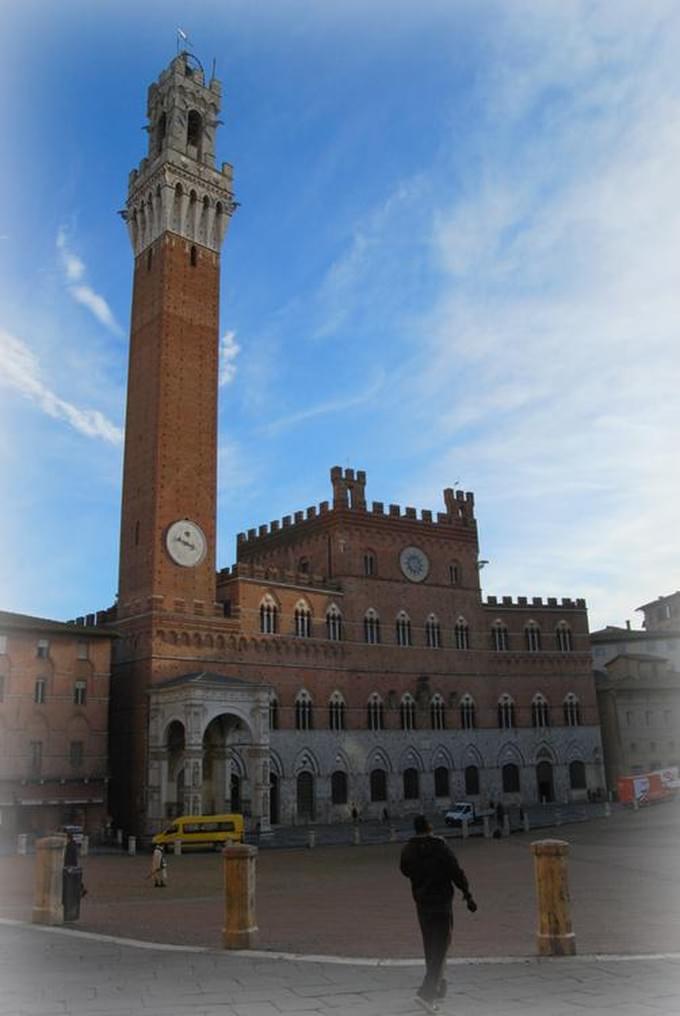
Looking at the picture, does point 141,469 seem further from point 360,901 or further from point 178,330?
point 360,901

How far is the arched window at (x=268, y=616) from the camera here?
4312 centimetres

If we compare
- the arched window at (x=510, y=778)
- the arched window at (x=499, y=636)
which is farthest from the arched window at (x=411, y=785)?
the arched window at (x=499, y=636)

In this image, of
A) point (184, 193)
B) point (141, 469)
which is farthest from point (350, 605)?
point (184, 193)

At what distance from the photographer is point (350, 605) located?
4722 centimetres

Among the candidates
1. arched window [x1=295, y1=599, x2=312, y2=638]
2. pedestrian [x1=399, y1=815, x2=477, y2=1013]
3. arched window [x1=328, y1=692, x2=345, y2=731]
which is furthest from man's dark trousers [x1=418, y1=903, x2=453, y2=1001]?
arched window [x1=328, y1=692, x2=345, y2=731]

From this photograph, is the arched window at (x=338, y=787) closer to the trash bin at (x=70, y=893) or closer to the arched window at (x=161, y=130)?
the trash bin at (x=70, y=893)

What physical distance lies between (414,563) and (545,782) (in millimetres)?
15553

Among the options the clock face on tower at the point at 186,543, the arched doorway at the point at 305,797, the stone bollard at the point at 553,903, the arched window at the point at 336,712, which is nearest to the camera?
the stone bollard at the point at 553,903

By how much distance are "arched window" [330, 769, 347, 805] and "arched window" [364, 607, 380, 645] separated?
23.5ft

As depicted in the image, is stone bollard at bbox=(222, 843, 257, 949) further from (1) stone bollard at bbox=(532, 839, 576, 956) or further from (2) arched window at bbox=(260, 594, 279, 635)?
(2) arched window at bbox=(260, 594, 279, 635)

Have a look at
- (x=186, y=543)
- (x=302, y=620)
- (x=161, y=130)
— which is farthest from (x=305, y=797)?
(x=161, y=130)

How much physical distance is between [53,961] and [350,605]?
3764 cm

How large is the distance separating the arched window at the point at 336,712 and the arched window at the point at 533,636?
14.6 meters

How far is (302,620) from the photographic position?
44969mm
